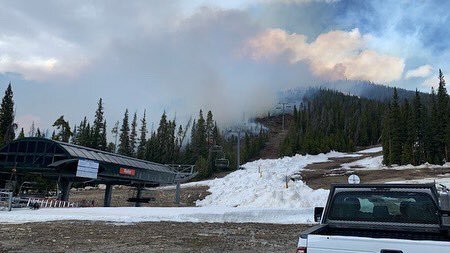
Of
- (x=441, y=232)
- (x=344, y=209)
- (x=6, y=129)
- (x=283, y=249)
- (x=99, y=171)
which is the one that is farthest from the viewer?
(x=6, y=129)

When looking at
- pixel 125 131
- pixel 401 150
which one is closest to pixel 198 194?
pixel 401 150

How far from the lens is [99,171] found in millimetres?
38906

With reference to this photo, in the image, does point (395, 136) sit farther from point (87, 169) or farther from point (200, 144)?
point (87, 169)

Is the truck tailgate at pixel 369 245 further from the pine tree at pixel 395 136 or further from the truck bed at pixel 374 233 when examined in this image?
the pine tree at pixel 395 136

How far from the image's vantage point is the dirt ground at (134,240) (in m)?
11.1

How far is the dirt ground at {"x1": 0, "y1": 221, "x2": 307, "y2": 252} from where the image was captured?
11.1 metres

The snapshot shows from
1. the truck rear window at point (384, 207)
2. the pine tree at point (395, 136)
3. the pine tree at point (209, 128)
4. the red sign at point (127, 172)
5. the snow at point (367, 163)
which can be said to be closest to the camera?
the truck rear window at point (384, 207)

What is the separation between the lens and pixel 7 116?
87438mm

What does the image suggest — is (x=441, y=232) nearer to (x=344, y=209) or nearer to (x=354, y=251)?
(x=344, y=209)

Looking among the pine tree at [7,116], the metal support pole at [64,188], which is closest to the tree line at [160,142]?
the pine tree at [7,116]

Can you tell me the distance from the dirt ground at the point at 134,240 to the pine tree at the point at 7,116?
3036 inches

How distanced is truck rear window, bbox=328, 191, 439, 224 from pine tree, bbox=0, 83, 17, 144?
88.3 metres

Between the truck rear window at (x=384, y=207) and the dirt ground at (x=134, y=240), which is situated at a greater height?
the truck rear window at (x=384, y=207)

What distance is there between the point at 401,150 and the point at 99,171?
2442 inches
